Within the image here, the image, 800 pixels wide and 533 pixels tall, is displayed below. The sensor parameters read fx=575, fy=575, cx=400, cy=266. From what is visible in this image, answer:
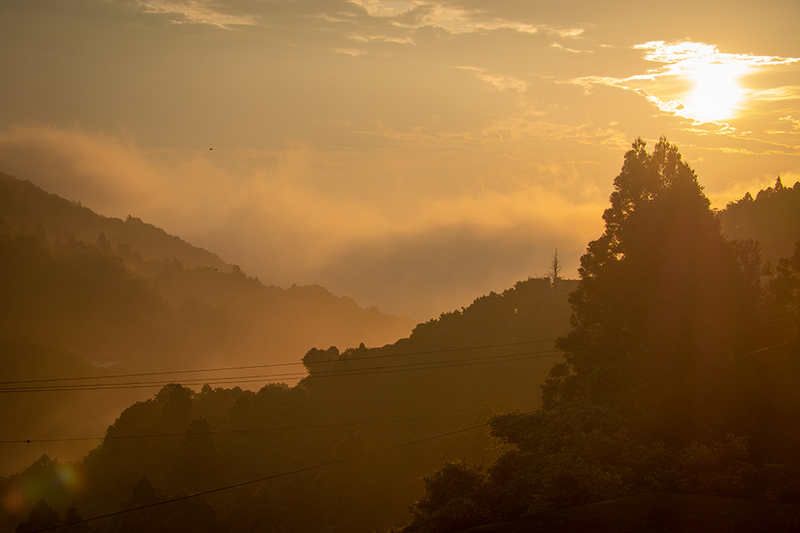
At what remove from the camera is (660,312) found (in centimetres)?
3928

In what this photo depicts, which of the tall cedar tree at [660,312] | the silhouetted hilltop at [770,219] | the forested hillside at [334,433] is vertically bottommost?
the forested hillside at [334,433]

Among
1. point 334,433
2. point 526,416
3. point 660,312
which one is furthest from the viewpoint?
point 334,433

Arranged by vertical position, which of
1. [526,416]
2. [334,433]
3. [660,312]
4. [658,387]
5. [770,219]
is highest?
[770,219]

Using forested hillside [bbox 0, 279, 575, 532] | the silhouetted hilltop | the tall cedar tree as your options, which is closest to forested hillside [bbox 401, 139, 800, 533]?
the tall cedar tree

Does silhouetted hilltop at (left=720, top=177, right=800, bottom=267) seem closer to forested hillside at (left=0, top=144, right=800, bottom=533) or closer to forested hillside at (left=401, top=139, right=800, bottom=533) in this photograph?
forested hillside at (left=0, top=144, right=800, bottom=533)

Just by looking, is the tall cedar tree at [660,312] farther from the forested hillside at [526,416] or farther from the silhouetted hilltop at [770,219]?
the silhouetted hilltop at [770,219]

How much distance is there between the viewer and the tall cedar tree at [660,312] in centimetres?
3547

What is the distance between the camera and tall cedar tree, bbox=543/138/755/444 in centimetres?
3547

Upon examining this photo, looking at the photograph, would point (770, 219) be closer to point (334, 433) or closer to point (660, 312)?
point (660, 312)

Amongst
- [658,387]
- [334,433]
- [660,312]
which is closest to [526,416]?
[658,387]

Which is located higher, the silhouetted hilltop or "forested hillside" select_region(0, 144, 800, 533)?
the silhouetted hilltop

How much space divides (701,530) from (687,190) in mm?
31008

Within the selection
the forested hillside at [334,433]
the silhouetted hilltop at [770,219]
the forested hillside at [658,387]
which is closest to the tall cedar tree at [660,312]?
the forested hillside at [658,387]

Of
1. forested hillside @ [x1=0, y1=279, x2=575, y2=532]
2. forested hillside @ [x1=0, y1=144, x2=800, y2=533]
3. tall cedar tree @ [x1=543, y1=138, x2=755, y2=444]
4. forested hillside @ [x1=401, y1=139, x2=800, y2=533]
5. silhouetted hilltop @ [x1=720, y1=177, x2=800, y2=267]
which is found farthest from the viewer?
silhouetted hilltop @ [x1=720, y1=177, x2=800, y2=267]
